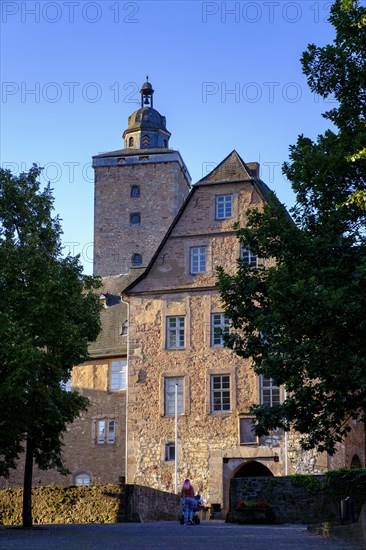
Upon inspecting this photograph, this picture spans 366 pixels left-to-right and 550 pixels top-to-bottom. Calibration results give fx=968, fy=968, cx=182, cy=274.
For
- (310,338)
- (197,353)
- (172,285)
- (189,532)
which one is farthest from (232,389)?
(310,338)

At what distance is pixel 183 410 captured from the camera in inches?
1403

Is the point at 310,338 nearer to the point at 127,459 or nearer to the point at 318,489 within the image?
the point at 318,489

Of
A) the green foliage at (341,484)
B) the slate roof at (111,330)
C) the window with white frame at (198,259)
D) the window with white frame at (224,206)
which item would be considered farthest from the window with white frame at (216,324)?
the green foliage at (341,484)

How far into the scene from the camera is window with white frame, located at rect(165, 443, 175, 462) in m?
35.3

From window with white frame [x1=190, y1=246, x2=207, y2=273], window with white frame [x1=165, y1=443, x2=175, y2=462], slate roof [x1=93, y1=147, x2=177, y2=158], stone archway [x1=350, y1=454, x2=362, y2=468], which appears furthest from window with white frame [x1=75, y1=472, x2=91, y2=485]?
slate roof [x1=93, y1=147, x2=177, y2=158]

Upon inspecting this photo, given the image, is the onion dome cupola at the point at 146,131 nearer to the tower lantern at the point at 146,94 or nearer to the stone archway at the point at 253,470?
the tower lantern at the point at 146,94

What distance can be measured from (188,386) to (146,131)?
135 feet

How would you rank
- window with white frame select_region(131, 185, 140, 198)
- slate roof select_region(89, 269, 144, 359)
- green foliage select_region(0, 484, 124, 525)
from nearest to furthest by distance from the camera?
1. green foliage select_region(0, 484, 124, 525)
2. slate roof select_region(89, 269, 144, 359)
3. window with white frame select_region(131, 185, 140, 198)

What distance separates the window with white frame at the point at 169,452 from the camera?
3531 centimetres

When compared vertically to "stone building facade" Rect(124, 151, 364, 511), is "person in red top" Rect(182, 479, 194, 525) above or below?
below

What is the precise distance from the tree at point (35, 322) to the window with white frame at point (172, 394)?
11.1 metres

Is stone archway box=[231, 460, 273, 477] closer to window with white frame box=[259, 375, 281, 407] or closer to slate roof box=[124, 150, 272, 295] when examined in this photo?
window with white frame box=[259, 375, 281, 407]

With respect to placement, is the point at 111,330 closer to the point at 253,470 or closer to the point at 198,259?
the point at 198,259

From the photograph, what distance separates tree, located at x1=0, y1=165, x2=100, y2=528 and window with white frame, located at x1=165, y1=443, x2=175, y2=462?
10872 millimetres
